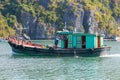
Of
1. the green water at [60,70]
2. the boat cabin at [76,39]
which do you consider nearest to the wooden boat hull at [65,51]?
the boat cabin at [76,39]

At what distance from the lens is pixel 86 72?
50.0 m

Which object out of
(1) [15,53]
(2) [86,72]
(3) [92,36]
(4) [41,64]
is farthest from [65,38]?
(2) [86,72]

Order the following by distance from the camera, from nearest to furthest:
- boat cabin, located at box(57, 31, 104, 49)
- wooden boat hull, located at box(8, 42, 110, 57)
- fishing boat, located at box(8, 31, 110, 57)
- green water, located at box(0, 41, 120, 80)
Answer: green water, located at box(0, 41, 120, 80) → wooden boat hull, located at box(8, 42, 110, 57) → fishing boat, located at box(8, 31, 110, 57) → boat cabin, located at box(57, 31, 104, 49)

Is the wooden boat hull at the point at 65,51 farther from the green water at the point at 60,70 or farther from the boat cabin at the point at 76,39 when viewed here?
the green water at the point at 60,70

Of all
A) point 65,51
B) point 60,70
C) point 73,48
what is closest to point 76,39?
point 73,48

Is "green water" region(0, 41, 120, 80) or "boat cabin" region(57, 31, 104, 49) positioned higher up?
"boat cabin" region(57, 31, 104, 49)

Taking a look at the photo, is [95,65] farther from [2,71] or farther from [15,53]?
[15,53]

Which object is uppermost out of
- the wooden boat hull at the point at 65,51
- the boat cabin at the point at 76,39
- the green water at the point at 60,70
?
the boat cabin at the point at 76,39

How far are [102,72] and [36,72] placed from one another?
7159 mm

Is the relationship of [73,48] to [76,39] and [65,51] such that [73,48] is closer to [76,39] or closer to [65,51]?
[65,51]

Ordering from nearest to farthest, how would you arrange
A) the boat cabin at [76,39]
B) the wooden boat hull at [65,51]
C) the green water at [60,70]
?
the green water at [60,70] < the wooden boat hull at [65,51] < the boat cabin at [76,39]

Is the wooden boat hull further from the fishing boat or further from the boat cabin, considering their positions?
the boat cabin

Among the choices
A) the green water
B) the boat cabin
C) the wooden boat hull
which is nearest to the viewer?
the green water

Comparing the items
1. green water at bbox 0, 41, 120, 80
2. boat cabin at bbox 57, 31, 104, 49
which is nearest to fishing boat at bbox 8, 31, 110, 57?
boat cabin at bbox 57, 31, 104, 49
